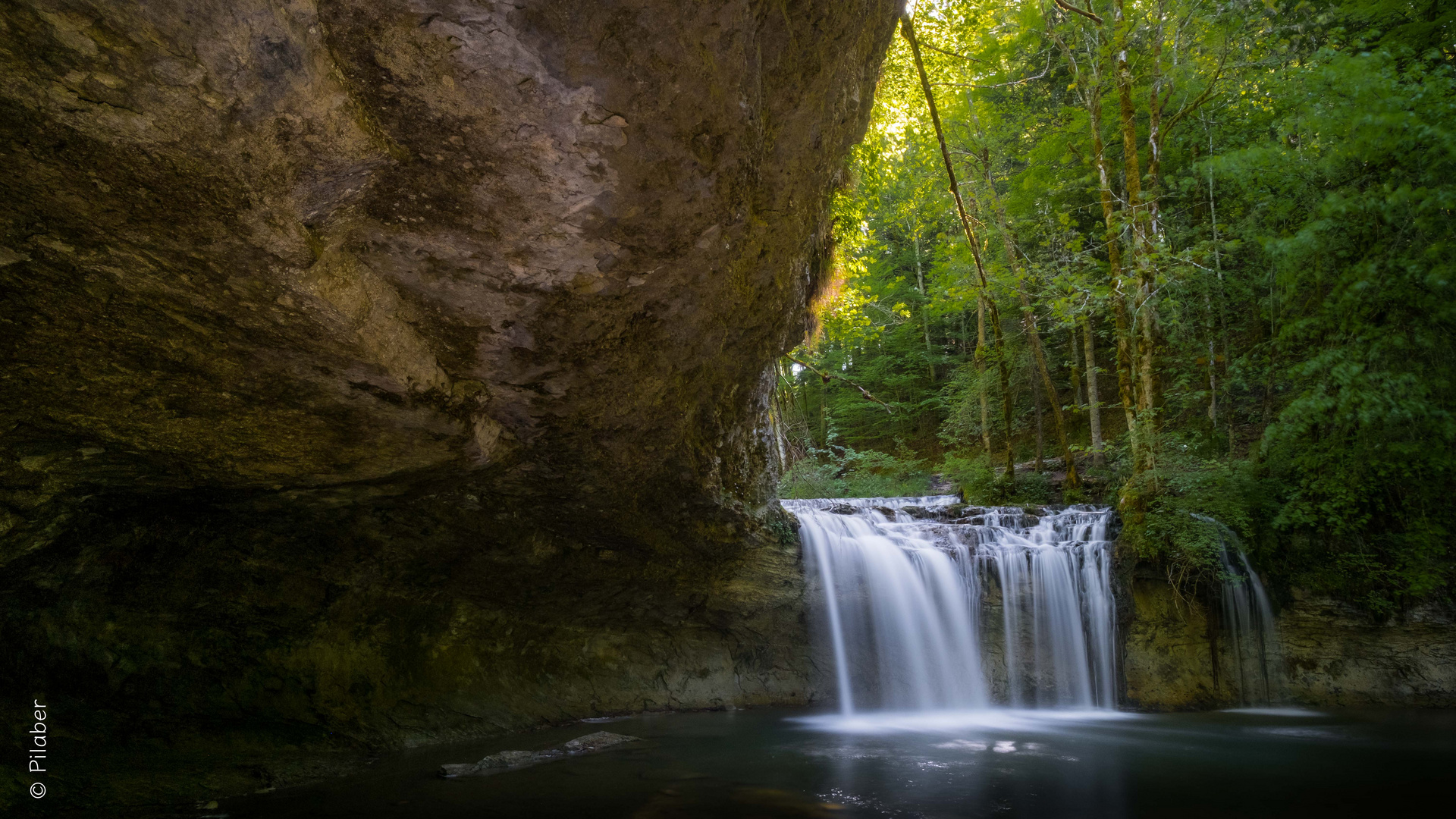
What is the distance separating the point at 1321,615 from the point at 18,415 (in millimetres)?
12836

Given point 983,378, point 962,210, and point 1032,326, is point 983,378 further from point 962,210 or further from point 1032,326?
point 962,210

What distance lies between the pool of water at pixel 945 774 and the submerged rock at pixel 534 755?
0.16 meters

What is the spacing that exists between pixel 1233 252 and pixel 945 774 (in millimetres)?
9832

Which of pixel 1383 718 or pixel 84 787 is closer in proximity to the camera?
pixel 84 787

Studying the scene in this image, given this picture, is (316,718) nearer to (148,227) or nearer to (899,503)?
(148,227)

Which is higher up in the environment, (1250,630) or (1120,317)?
(1120,317)

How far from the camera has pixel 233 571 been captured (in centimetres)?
623

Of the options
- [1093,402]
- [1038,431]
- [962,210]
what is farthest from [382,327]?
[1038,431]

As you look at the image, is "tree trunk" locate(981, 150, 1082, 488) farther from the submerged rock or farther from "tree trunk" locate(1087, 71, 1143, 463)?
the submerged rock

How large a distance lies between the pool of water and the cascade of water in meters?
0.85

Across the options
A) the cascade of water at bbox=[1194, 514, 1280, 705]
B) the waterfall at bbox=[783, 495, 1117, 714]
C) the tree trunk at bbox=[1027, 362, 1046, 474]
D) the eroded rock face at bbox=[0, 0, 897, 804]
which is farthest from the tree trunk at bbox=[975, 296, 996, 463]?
the eroded rock face at bbox=[0, 0, 897, 804]

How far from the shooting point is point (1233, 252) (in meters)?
11.4

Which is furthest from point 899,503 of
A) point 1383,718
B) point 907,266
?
point 907,266

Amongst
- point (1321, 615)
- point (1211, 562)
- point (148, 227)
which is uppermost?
point (148, 227)
